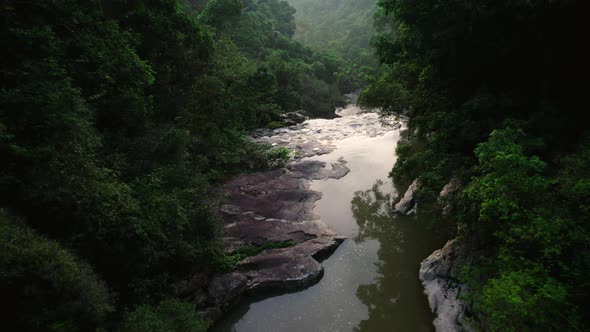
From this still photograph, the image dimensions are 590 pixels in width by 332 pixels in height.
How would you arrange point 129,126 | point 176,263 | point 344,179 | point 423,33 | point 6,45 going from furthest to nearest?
point 344,179 < point 129,126 < point 423,33 < point 176,263 < point 6,45

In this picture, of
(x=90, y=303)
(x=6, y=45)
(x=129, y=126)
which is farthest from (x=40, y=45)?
(x=90, y=303)

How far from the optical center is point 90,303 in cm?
519

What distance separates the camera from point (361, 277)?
10031 mm

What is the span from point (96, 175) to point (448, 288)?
8771 millimetres

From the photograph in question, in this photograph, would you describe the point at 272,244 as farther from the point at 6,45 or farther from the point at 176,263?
the point at 6,45

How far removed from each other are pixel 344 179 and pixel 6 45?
1459 centimetres

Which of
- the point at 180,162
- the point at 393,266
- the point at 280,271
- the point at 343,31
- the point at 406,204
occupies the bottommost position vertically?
the point at 393,266

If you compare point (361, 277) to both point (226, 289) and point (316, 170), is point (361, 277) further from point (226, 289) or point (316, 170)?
point (316, 170)

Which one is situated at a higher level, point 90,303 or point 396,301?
point 90,303

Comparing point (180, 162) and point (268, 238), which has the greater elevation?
point (180, 162)

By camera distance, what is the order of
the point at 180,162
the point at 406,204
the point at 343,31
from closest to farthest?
1. the point at 180,162
2. the point at 406,204
3. the point at 343,31

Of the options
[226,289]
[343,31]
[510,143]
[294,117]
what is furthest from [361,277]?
[343,31]

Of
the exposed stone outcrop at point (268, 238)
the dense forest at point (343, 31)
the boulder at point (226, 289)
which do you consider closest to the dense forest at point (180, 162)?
the boulder at point (226, 289)

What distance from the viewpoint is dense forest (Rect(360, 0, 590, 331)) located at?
4.78 meters
